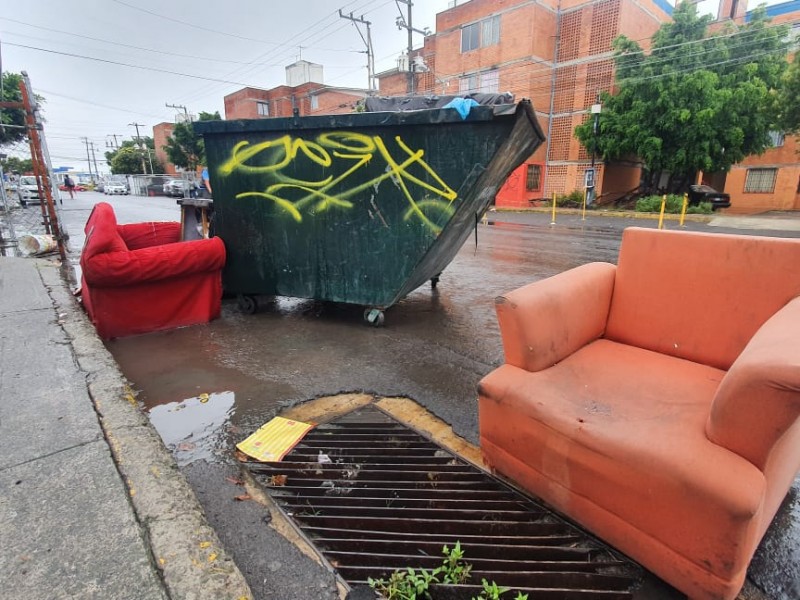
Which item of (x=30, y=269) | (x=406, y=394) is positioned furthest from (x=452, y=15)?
(x=406, y=394)

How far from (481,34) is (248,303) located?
2774 cm

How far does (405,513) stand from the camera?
195 cm

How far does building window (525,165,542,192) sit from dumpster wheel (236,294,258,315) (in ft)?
75.2

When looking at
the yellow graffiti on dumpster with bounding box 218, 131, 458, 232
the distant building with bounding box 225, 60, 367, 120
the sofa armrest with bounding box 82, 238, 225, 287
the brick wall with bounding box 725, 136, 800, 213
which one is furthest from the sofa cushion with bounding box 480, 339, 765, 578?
the distant building with bounding box 225, 60, 367, 120

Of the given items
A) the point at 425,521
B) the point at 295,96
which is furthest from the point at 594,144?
Result: the point at 295,96

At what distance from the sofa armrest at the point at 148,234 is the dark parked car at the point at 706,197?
22.6 m

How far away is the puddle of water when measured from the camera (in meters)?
2.43

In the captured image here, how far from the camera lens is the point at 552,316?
6.92ft

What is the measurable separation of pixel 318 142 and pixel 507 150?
1677mm

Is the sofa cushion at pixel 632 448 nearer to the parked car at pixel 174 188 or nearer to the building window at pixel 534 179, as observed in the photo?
the building window at pixel 534 179

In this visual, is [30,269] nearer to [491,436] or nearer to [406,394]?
[406,394]

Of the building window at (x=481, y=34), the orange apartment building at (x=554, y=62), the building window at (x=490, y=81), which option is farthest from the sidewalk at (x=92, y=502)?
the building window at (x=481, y=34)

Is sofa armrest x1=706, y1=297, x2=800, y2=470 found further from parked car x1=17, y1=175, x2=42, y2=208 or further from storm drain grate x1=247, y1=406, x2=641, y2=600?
parked car x1=17, y1=175, x2=42, y2=208

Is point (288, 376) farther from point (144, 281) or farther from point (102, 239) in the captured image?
point (102, 239)
